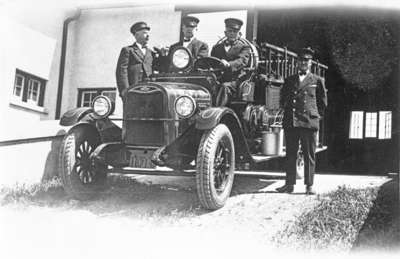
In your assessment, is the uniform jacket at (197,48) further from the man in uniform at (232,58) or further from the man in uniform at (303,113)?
the man in uniform at (303,113)

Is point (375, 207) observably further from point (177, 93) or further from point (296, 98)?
point (177, 93)

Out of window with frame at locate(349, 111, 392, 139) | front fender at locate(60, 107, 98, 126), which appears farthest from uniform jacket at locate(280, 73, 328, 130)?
→ window with frame at locate(349, 111, 392, 139)

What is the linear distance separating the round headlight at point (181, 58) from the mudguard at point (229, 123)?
90 centimetres

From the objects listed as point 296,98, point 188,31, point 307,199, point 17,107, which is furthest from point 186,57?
point 17,107

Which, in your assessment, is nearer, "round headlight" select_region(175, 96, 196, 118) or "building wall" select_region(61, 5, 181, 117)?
"round headlight" select_region(175, 96, 196, 118)

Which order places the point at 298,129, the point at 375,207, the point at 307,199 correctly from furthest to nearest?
the point at 298,129, the point at 307,199, the point at 375,207

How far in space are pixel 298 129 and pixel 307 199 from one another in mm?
749

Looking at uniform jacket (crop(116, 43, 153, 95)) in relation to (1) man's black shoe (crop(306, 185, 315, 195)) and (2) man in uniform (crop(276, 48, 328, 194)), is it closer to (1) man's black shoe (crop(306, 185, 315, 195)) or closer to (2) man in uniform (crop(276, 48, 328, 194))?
(2) man in uniform (crop(276, 48, 328, 194))

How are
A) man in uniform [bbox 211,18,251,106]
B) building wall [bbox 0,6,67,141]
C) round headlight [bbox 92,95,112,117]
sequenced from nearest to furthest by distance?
1. round headlight [bbox 92,95,112,117]
2. man in uniform [bbox 211,18,251,106]
3. building wall [bbox 0,6,67,141]

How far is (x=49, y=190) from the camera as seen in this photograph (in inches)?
187

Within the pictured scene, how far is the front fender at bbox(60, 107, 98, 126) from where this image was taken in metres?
4.39

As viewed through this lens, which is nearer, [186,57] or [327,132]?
[186,57]

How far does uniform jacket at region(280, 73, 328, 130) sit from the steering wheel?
0.77 m

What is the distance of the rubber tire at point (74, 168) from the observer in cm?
423
